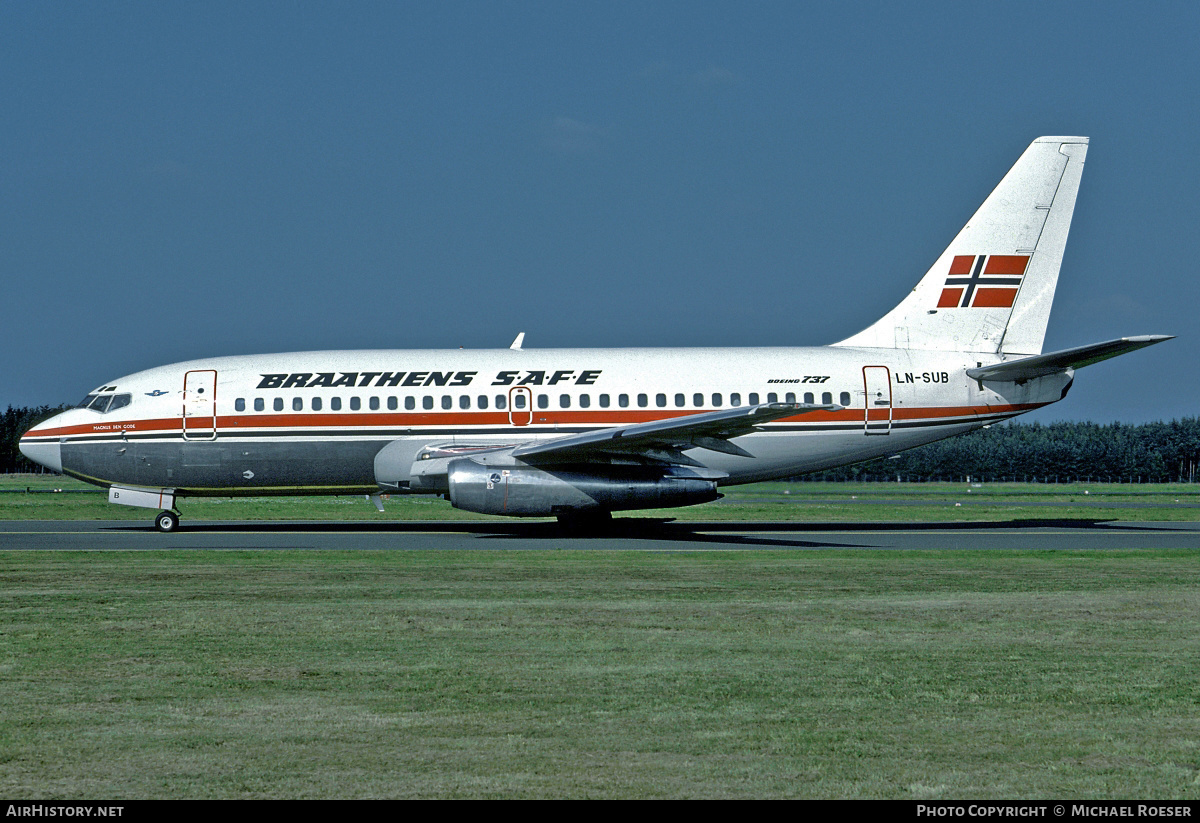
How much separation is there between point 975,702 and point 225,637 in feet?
22.2

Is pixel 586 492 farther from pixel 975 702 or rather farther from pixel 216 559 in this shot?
pixel 975 702

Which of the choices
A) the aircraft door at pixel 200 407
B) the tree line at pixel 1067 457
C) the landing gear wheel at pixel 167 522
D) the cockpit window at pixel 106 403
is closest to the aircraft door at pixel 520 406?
the aircraft door at pixel 200 407

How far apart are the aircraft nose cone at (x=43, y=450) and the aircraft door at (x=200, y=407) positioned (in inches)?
121

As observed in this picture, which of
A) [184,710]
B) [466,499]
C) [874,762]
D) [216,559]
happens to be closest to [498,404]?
[466,499]

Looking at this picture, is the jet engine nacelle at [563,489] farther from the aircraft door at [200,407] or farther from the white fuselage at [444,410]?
the aircraft door at [200,407]

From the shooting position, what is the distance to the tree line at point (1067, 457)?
391ft

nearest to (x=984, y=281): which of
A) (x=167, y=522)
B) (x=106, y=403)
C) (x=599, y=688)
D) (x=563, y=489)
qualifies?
(x=563, y=489)

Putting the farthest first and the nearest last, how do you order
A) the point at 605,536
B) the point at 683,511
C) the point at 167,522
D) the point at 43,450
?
the point at 683,511 < the point at 43,450 < the point at 167,522 < the point at 605,536

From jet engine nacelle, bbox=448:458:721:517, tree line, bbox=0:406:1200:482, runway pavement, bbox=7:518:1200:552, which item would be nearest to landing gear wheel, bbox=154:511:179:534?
runway pavement, bbox=7:518:1200:552

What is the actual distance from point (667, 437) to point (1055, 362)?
9.15 m

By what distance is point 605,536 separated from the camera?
26.0 m

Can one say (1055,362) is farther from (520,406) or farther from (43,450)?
(43,450)

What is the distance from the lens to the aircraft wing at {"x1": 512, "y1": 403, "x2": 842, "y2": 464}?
77.5 feet

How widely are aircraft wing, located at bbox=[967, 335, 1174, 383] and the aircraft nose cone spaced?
21097mm
